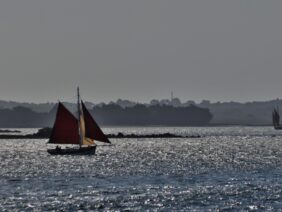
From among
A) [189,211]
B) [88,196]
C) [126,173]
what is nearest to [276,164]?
[126,173]

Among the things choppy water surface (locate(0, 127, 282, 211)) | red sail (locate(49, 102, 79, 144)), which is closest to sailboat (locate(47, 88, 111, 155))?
red sail (locate(49, 102, 79, 144))

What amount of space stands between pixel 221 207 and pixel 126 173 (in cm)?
3477

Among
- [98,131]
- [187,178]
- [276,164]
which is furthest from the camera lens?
[98,131]

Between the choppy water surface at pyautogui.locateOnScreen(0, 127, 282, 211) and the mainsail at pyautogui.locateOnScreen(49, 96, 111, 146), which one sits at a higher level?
the mainsail at pyautogui.locateOnScreen(49, 96, 111, 146)

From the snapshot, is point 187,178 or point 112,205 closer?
point 112,205

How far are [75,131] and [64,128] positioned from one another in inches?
93.9

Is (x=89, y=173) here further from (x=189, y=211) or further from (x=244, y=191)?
(x=189, y=211)

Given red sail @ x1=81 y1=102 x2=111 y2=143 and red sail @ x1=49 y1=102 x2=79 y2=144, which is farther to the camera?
red sail @ x1=81 y1=102 x2=111 y2=143

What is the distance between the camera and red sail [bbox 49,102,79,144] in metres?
132

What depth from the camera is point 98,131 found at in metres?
134

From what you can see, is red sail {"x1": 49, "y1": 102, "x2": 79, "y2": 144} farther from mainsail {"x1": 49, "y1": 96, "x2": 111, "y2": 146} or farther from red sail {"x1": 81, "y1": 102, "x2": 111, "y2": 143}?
red sail {"x1": 81, "y1": 102, "x2": 111, "y2": 143}

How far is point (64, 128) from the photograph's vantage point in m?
133

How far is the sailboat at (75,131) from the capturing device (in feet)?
433

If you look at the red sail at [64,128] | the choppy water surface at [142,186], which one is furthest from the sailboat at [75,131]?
the choppy water surface at [142,186]
